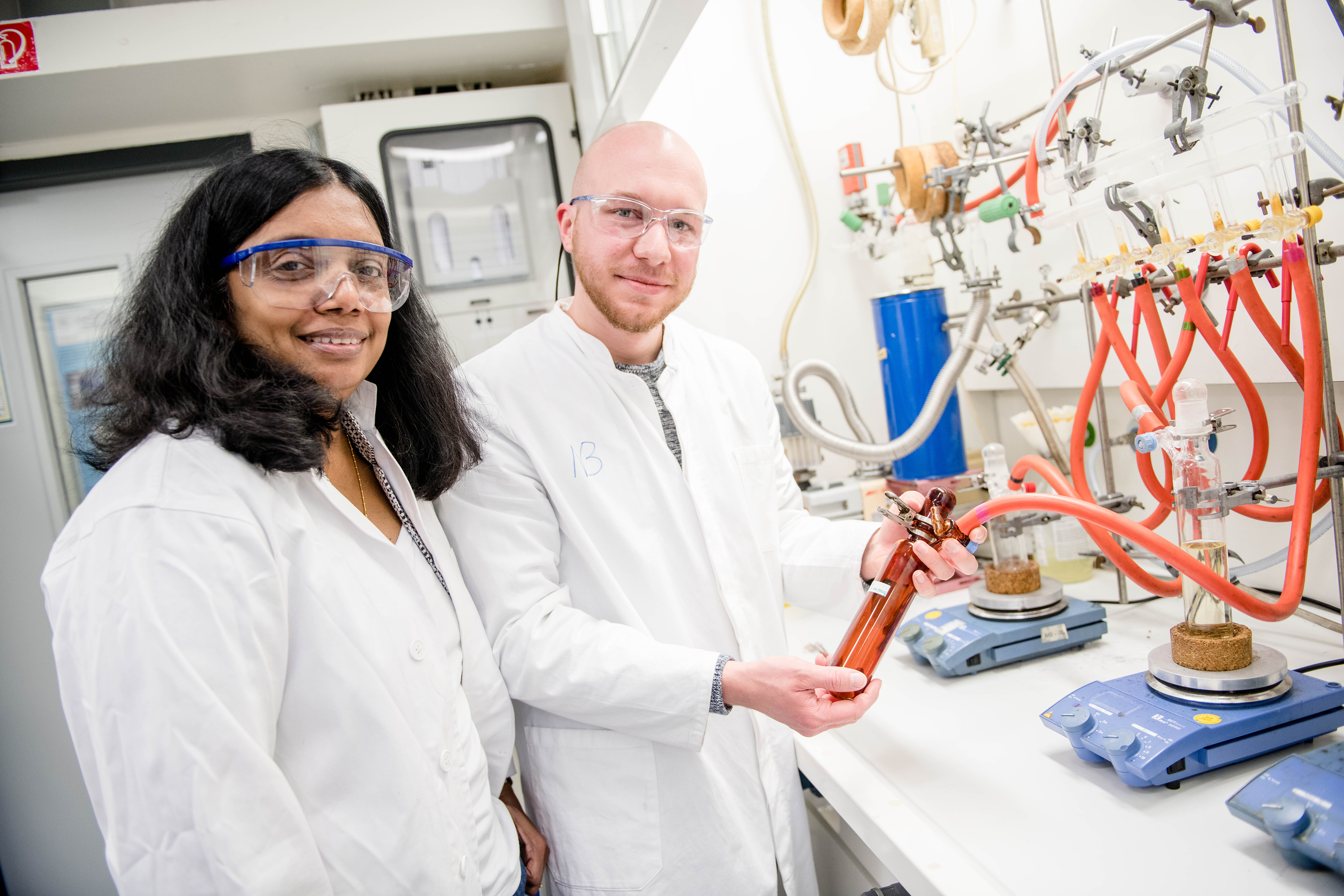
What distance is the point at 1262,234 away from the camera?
3.03 ft

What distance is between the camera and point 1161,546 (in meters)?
0.94

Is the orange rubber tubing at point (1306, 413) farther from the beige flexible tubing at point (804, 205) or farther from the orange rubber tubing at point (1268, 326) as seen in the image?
the beige flexible tubing at point (804, 205)

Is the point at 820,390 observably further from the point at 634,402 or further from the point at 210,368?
the point at 210,368

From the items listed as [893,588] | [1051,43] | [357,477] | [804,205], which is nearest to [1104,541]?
[893,588]

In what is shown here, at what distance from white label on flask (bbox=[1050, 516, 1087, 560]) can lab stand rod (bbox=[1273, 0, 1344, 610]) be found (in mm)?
571

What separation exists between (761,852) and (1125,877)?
1.81ft

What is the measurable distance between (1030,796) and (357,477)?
911 millimetres

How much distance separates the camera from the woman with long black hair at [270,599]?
67 cm

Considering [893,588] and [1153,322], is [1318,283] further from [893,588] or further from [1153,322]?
[893,588]

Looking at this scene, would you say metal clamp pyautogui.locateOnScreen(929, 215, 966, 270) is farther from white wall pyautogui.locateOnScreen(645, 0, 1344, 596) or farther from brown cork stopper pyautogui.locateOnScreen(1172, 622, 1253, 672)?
brown cork stopper pyautogui.locateOnScreen(1172, 622, 1253, 672)

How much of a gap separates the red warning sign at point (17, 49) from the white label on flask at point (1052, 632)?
281 cm

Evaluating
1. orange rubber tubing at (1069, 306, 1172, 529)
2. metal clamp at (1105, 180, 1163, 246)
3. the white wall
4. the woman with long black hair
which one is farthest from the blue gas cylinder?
the woman with long black hair

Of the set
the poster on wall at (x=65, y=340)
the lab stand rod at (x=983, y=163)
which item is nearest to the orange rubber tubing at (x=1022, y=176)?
the lab stand rod at (x=983, y=163)

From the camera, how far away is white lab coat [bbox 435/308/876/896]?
3.44ft
